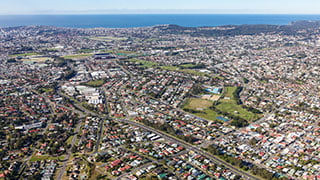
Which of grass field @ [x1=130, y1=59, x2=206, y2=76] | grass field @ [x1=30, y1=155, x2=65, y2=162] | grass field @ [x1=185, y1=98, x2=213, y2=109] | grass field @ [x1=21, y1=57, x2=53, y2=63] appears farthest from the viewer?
grass field @ [x1=21, y1=57, x2=53, y2=63]

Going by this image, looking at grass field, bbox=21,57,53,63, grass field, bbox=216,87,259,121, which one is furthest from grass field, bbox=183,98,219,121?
grass field, bbox=21,57,53,63

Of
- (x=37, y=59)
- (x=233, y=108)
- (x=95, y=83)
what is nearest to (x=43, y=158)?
(x=233, y=108)

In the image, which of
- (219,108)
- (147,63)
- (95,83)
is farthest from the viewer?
(147,63)

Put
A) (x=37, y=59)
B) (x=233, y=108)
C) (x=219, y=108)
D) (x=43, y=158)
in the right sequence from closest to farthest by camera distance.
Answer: (x=43, y=158) → (x=233, y=108) → (x=219, y=108) → (x=37, y=59)

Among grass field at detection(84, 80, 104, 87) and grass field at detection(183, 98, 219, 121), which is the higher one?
grass field at detection(84, 80, 104, 87)

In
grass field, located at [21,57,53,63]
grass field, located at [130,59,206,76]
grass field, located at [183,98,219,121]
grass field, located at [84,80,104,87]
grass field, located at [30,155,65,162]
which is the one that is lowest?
grass field, located at [30,155,65,162]

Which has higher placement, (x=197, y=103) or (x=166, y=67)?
(x=166, y=67)

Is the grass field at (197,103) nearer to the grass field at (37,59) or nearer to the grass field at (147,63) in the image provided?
the grass field at (147,63)

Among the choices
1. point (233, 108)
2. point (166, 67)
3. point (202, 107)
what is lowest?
point (202, 107)

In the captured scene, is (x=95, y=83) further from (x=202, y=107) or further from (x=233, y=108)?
(x=233, y=108)

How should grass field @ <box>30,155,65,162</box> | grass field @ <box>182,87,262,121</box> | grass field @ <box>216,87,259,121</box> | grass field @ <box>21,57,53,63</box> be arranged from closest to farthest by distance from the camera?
grass field @ <box>30,155,65,162</box>, grass field @ <box>216,87,259,121</box>, grass field @ <box>182,87,262,121</box>, grass field @ <box>21,57,53,63</box>

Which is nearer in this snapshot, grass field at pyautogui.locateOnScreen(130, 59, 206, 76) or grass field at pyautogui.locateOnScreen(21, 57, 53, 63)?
grass field at pyautogui.locateOnScreen(130, 59, 206, 76)

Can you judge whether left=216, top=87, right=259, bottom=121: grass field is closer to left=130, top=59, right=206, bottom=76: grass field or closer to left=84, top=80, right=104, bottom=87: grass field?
left=130, top=59, right=206, bottom=76: grass field
